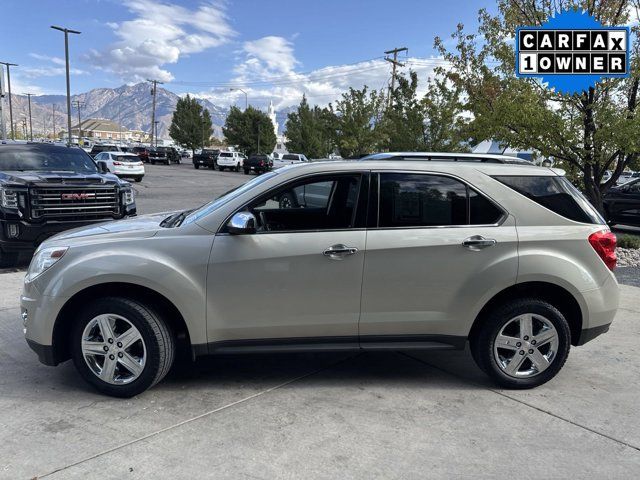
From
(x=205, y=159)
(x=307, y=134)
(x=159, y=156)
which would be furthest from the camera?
(x=159, y=156)

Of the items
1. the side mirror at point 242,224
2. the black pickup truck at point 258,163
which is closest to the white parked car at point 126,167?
the black pickup truck at point 258,163

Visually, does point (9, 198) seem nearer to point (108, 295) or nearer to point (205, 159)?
point (108, 295)

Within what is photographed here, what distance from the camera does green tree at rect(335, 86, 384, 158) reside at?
1230 inches

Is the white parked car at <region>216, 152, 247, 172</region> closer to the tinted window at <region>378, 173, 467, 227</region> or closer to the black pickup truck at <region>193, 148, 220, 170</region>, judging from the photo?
the black pickup truck at <region>193, 148, 220, 170</region>

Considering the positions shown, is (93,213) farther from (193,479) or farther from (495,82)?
(495,82)

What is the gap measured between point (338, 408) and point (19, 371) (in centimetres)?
255

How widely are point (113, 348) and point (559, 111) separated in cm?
852

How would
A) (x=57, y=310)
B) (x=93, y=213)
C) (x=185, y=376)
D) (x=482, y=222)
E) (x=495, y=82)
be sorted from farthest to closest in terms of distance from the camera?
1. (x=495, y=82)
2. (x=93, y=213)
3. (x=185, y=376)
4. (x=482, y=222)
5. (x=57, y=310)

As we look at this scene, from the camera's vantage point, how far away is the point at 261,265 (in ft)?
11.5

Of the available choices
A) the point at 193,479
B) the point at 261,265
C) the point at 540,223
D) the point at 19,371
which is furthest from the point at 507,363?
the point at 19,371

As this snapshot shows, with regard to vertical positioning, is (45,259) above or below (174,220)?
below

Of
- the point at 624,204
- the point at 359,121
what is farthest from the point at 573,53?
the point at 359,121

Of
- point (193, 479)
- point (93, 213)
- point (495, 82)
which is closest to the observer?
point (193, 479)

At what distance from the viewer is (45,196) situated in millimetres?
7219
